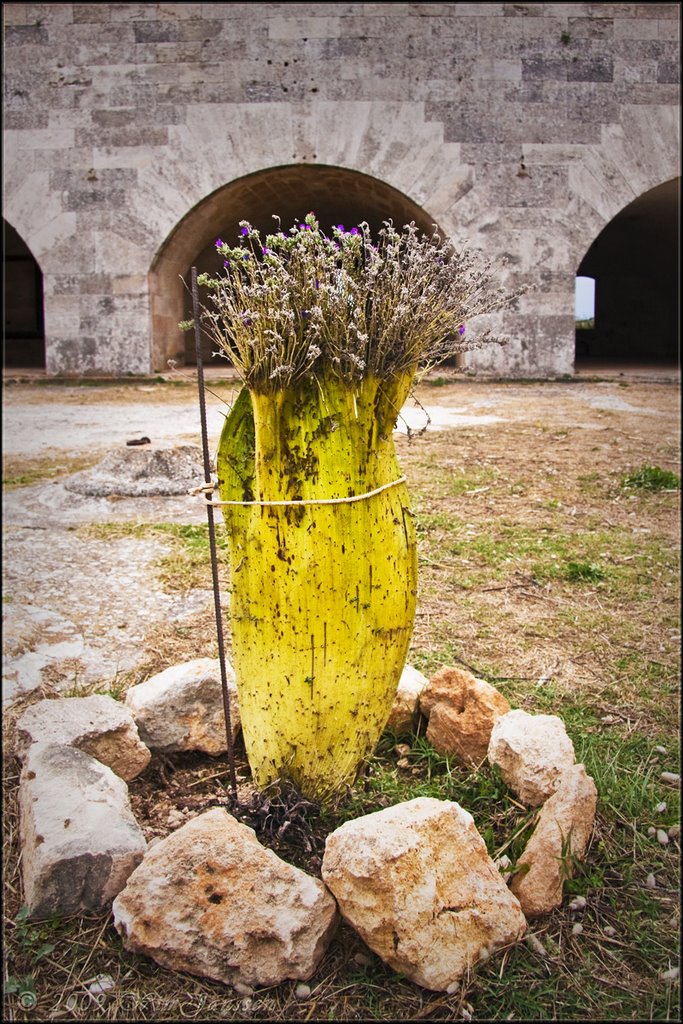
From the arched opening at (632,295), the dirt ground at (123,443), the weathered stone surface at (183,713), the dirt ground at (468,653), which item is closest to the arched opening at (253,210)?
the dirt ground at (123,443)

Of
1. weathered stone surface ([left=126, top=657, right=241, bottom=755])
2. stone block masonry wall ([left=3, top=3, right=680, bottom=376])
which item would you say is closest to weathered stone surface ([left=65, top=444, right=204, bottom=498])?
weathered stone surface ([left=126, top=657, right=241, bottom=755])

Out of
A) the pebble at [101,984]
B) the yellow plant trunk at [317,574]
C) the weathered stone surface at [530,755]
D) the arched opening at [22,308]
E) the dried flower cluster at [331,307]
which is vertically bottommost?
the pebble at [101,984]

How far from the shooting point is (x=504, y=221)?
934cm

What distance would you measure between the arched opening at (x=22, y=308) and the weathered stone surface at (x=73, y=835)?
14710mm

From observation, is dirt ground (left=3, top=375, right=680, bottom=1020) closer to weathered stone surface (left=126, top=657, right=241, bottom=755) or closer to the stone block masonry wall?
weathered stone surface (left=126, top=657, right=241, bottom=755)

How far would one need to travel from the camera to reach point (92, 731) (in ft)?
7.01

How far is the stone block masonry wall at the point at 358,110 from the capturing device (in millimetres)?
9070

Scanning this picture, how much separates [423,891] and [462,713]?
0.65 meters

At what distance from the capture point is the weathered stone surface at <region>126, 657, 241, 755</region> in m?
2.30

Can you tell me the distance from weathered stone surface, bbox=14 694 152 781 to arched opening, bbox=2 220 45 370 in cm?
1444

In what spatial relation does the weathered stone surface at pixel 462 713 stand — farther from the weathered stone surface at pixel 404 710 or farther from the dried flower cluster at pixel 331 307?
the dried flower cluster at pixel 331 307

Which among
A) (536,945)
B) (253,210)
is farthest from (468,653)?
(253,210)

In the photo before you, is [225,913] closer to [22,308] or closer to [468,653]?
[468,653]

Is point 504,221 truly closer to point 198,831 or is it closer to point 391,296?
point 391,296
